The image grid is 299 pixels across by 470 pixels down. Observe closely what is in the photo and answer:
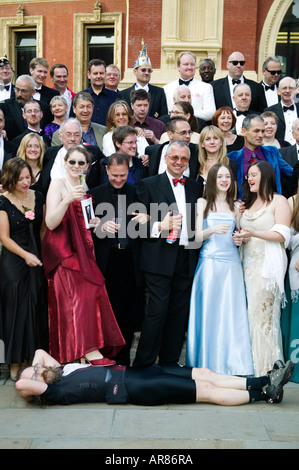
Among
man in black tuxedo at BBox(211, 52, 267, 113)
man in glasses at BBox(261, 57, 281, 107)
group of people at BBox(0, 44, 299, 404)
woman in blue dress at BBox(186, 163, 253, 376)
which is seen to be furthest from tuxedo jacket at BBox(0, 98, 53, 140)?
man in glasses at BBox(261, 57, 281, 107)

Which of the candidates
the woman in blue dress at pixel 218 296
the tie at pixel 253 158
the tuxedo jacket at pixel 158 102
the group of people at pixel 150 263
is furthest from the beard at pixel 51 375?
the tuxedo jacket at pixel 158 102

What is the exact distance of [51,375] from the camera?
16.5ft

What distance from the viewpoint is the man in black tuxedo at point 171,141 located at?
247 inches

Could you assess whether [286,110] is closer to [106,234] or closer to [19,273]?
[106,234]

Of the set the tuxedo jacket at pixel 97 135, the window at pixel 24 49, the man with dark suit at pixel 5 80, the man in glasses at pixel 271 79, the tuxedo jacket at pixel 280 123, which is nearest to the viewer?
the tuxedo jacket at pixel 97 135

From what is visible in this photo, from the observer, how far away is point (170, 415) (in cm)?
482

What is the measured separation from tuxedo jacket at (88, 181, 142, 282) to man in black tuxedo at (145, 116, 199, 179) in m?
0.58

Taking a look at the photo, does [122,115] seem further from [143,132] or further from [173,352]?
[173,352]

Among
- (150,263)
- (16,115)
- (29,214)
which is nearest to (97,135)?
(16,115)

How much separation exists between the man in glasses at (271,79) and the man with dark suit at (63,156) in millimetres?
3892

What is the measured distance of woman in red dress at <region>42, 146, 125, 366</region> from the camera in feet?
18.0

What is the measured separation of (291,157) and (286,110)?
155 cm

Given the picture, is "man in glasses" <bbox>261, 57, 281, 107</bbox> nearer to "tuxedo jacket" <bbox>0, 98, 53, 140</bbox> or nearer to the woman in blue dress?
"tuxedo jacket" <bbox>0, 98, 53, 140</bbox>

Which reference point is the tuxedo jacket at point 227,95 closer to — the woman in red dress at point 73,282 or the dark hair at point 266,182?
the dark hair at point 266,182
